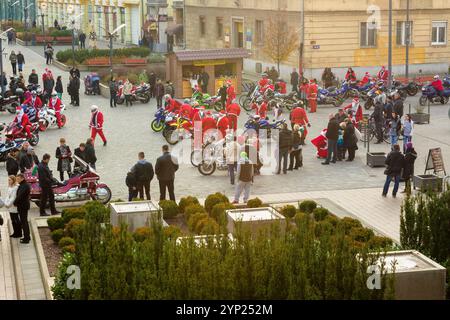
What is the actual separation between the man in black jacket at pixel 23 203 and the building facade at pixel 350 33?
1190 inches

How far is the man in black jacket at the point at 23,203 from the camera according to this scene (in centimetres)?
1716

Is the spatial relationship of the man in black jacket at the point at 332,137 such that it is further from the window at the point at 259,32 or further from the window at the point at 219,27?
the window at the point at 219,27

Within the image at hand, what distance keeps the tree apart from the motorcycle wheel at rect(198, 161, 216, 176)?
22815 millimetres

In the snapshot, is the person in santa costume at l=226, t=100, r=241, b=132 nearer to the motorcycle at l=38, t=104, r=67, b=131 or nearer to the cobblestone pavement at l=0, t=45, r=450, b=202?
the cobblestone pavement at l=0, t=45, r=450, b=202

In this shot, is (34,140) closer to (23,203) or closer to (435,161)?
(23,203)

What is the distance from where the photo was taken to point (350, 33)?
48625 mm

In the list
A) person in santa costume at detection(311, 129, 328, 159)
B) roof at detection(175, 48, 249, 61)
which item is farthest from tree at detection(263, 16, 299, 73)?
person in santa costume at detection(311, 129, 328, 159)

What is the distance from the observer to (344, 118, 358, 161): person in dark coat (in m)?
25.9

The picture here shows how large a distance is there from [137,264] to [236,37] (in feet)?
155

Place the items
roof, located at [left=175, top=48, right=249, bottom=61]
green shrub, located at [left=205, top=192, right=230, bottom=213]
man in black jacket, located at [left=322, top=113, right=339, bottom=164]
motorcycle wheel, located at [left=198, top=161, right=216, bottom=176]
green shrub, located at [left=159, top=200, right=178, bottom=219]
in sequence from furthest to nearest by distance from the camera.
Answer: roof, located at [left=175, top=48, right=249, bottom=61] → man in black jacket, located at [left=322, top=113, right=339, bottom=164] → motorcycle wheel, located at [left=198, top=161, right=216, bottom=176] → green shrub, located at [left=205, top=192, right=230, bottom=213] → green shrub, located at [left=159, top=200, right=178, bottom=219]

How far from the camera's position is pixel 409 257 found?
1282cm
